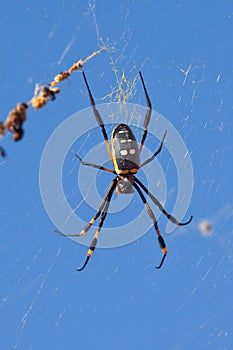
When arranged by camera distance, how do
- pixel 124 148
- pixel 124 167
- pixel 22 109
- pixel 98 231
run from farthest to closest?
pixel 98 231
pixel 124 167
pixel 124 148
pixel 22 109

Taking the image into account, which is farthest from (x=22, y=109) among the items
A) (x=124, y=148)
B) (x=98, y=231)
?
(x=98, y=231)

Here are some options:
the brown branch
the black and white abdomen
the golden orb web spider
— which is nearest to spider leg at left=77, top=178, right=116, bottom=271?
the golden orb web spider

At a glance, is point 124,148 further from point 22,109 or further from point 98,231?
point 22,109

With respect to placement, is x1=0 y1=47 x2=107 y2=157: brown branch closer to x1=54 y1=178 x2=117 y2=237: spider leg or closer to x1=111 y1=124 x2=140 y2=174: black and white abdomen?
x1=111 y1=124 x2=140 y2=174: black and white abdomen

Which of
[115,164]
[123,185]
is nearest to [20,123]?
[115,164]

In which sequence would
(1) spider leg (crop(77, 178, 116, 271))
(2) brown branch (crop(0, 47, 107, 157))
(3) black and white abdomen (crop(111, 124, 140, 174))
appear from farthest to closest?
(1) spider leg (crop(77, 178, 116, 271))
(3) black and white abdomen (crop(111, 124, 140, 174))
(2) brown branch (crop(0, 47, 107, 157))

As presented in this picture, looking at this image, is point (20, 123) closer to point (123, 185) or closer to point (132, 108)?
point (123, 185)

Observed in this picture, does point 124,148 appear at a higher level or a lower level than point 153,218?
lower
